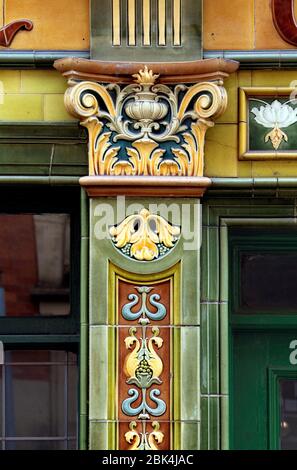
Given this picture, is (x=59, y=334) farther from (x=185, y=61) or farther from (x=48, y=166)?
(x=185, y=61)

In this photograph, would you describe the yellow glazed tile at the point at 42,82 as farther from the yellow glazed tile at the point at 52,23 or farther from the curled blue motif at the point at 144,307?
the curled blue motif at the point at 144,307

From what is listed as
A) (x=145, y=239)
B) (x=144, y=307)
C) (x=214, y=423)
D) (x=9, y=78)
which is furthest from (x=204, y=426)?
(x=9, y=78)

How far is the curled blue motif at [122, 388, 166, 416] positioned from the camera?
10.2 meters

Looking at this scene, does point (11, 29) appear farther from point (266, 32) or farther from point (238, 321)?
point (238, 321)

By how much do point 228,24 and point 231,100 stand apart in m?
0.53

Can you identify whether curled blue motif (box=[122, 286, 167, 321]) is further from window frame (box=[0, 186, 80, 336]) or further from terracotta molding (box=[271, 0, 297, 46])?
terracotta molding (box=[271, 0, 297, 46])

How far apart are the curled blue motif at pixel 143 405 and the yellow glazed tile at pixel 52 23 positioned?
7.85 ft

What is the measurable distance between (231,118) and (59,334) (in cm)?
191

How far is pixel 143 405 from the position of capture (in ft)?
33.4

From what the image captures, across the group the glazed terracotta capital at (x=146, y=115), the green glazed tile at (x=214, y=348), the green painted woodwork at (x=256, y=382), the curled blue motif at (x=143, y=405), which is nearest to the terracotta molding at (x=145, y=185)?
the glazed terracotta capital at (x=146, y=115)

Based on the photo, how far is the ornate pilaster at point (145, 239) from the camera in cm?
1019

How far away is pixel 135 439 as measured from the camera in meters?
10.2

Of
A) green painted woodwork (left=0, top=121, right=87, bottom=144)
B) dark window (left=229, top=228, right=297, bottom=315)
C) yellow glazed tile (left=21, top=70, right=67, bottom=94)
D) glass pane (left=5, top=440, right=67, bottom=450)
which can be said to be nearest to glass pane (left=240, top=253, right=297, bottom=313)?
dark window (left=229, top=228, right=297, bottom=315)

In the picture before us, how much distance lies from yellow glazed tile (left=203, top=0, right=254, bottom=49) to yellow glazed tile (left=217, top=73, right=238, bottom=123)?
232mm
